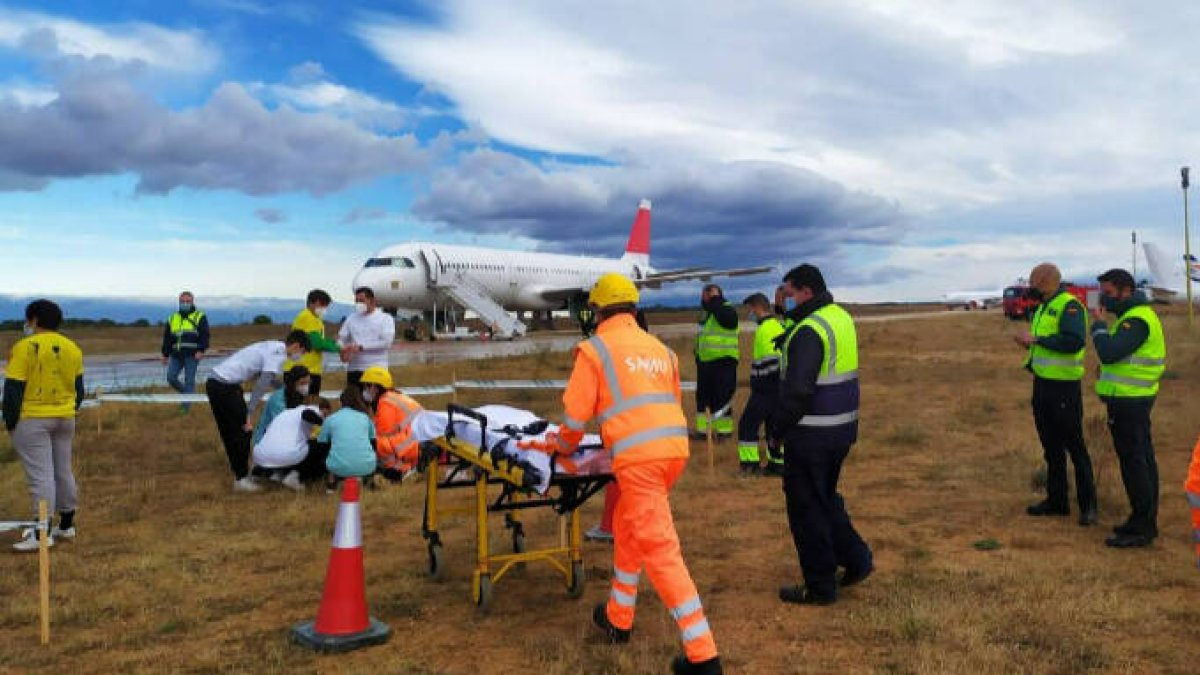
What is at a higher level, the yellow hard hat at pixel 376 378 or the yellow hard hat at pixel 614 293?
the yellow hard hat at pixel 614 293

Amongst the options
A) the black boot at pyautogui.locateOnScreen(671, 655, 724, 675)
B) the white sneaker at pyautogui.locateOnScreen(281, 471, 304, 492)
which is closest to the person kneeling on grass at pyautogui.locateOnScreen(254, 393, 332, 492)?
the white sneaker at pyautogui.locateOnScreen(281, 471, 304, 492)

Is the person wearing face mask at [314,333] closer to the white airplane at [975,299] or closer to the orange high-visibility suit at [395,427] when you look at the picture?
the orange high-visibility suit at [395,427]

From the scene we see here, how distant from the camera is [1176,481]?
920cm

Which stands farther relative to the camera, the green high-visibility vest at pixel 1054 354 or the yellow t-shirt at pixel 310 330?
the yellow t-shirt at pixel 310 330

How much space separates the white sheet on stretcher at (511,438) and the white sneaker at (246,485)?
402 cm

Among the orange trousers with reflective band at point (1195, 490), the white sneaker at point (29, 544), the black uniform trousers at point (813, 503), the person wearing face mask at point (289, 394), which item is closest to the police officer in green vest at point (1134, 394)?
the black uniform trousers at point (813, 503)

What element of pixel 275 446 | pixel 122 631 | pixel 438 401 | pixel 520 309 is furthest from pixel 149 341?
pixel 122 631

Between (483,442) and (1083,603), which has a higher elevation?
(483,442)

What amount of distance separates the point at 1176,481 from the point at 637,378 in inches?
293

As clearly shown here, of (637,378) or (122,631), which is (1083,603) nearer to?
(637,378)

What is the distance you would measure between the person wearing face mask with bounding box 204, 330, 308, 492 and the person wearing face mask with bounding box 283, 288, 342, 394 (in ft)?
0.48

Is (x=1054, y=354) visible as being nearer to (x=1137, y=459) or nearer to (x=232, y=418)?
(x=1137, y=459)

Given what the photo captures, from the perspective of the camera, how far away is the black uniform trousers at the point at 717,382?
11.0m

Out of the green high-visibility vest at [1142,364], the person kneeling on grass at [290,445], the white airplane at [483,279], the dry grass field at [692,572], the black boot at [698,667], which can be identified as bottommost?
the dry grass field at [692,572]
